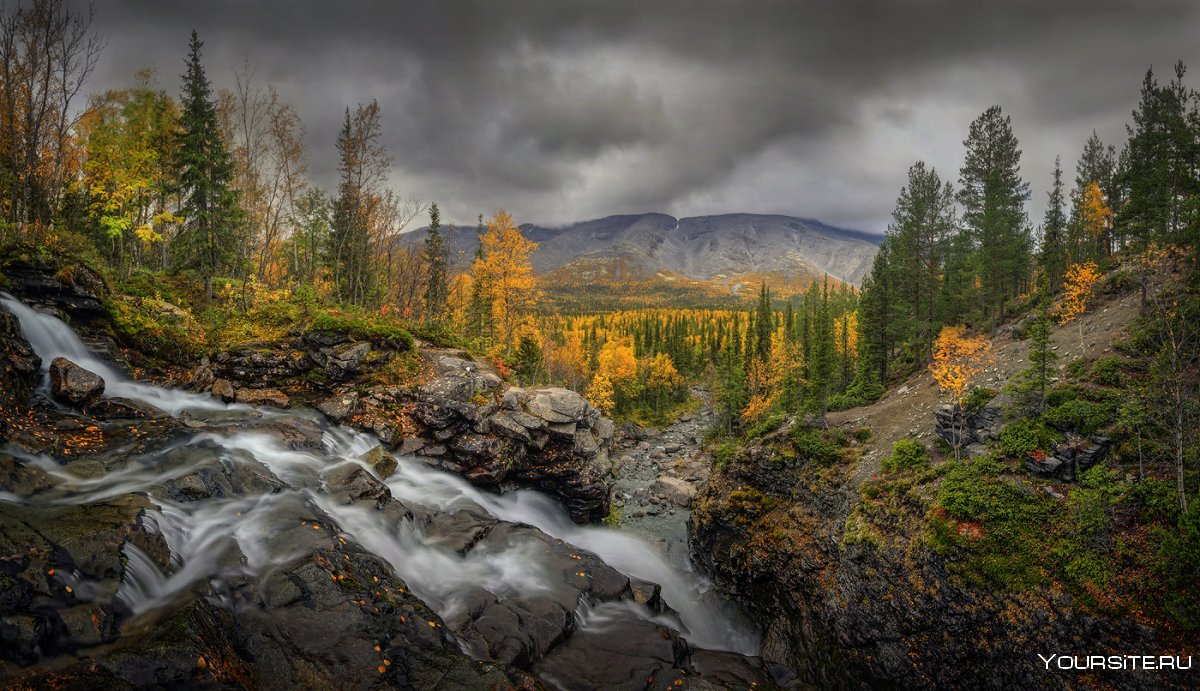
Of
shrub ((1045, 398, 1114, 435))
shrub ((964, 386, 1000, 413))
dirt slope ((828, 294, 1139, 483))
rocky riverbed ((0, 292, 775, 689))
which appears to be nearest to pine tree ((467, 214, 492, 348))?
rocky riverbed ((0, 292, 775, 689))

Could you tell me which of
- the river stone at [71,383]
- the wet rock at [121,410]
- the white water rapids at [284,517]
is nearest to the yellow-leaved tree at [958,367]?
the white water rapids at [284,517]

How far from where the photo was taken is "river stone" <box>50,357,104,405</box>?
46.3 feet

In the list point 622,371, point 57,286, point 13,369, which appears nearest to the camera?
point 13,369

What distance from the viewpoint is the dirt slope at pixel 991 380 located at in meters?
23.5

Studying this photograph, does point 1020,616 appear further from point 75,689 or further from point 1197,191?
point 1197,191

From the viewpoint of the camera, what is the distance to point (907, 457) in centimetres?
2111

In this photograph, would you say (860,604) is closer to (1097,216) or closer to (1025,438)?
(1025,438)

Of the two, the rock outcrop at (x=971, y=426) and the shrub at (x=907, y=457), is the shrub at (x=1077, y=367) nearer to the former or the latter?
the rock outcrop at (x=971, y=426)

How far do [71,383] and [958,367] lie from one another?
1343 inches

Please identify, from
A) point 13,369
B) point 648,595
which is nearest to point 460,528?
point 648,595

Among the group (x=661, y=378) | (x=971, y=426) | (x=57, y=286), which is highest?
(x=57, y=286)

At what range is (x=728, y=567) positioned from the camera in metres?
24.7

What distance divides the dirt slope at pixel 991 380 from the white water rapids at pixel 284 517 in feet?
41.7

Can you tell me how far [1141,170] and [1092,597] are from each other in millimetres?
35625
